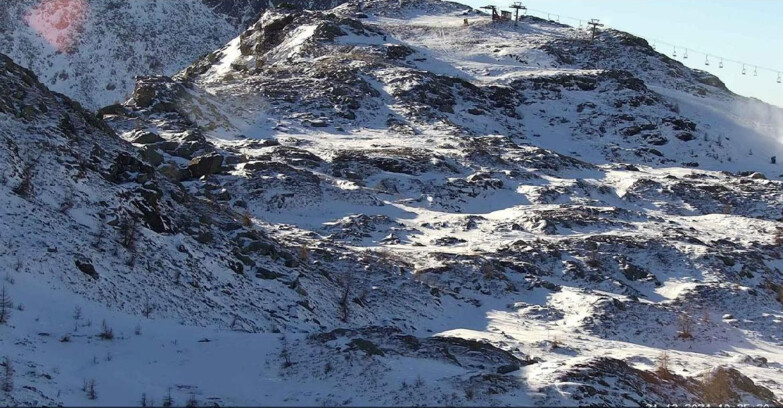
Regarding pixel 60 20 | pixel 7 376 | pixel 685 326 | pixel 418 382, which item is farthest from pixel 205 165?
pixel 60 20

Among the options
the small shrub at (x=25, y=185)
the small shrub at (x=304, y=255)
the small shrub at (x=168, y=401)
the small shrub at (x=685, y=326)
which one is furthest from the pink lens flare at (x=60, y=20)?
the small shrub at (x=168, y=401)

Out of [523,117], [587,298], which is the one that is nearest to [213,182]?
[587,298]

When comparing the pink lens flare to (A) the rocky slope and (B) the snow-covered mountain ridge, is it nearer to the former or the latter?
(A) the rocky slope

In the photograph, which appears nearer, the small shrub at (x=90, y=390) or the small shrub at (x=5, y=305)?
the small shrub at (x=90, y=390)

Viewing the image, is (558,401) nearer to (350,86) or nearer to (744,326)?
(744,326)

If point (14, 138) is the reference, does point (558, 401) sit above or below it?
below

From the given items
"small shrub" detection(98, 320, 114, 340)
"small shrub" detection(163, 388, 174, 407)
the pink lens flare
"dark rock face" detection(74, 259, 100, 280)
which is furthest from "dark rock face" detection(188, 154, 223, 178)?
the pink lens flare

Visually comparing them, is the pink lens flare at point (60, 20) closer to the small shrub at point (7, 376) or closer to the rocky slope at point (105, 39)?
the rocky slope at point (105, 39)
